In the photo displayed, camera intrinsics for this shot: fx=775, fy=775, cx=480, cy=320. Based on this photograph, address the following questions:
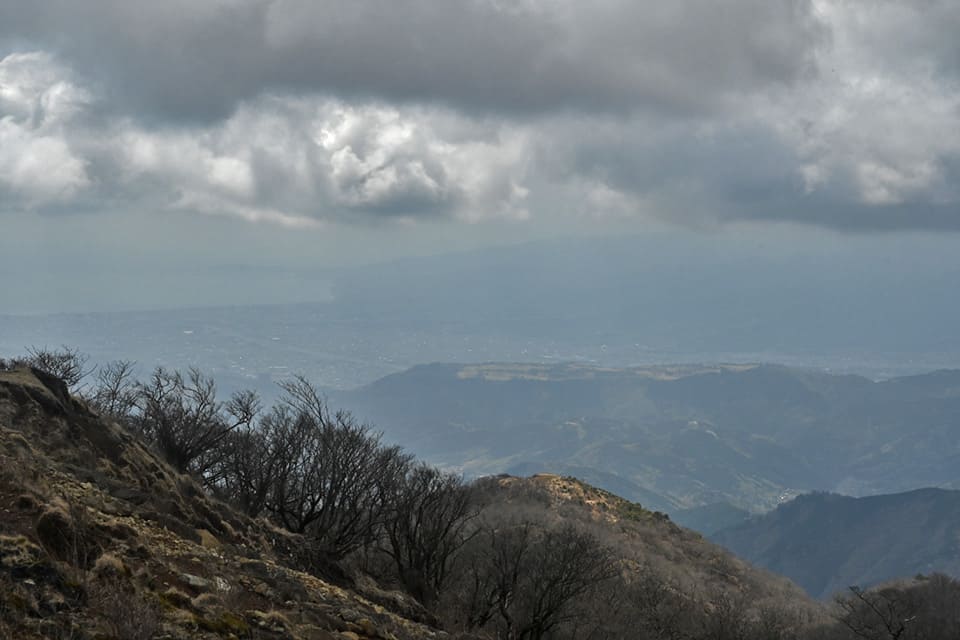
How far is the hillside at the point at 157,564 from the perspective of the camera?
1227 cm

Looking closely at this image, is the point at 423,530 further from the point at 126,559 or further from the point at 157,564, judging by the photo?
the point at 126,559

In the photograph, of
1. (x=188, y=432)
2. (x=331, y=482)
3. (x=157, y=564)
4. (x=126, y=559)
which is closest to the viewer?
(x=126, y=559)

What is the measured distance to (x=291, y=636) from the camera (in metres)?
14.5

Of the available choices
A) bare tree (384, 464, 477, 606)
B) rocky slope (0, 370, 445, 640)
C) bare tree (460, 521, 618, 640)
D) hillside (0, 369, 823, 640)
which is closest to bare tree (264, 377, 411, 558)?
bare tree (384, 464, 477, 606)

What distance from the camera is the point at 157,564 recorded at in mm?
15164

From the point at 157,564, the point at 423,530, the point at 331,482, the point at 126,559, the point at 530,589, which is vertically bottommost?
the point at 530,589

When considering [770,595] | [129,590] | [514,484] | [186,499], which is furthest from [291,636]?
[514,484]

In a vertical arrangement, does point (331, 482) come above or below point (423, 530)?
above

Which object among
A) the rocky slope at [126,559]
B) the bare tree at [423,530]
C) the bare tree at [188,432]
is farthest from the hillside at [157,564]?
the bare tree at [188,432]

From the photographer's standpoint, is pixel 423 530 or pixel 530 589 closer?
pixel 530 589

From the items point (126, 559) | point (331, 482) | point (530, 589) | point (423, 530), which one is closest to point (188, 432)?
point (331, 482)

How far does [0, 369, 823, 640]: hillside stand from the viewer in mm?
12266

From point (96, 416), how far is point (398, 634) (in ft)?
51.1

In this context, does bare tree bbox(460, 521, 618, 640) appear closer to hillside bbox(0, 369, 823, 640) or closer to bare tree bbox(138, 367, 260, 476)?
hillside bbox(0, 369, 823, 640)
